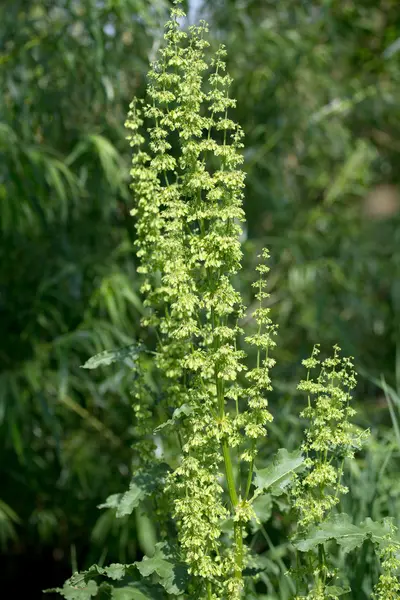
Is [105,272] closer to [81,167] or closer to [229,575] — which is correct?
[81,167]

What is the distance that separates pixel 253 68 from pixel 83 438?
1615 millimetres

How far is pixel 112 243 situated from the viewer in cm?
324

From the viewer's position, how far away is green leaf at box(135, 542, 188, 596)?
1523 mm

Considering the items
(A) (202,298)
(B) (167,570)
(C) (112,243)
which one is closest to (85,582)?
(B) (167,570)

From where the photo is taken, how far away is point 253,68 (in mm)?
3613

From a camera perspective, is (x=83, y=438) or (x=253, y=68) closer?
(x=83, y=438)

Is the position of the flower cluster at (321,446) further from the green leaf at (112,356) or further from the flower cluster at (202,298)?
the green leaf at (112,356)

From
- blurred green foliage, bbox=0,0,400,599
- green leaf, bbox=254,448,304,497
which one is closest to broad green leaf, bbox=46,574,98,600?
green leaf, bbox=254,448,304,497

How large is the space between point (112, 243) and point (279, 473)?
5.89 ft

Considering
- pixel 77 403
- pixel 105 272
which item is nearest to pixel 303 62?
pixel 105 272

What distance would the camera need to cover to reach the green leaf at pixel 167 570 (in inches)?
60.0

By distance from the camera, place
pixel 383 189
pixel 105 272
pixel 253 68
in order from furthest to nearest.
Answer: pixel 383 189
pixel 253 68
pixel 105 272

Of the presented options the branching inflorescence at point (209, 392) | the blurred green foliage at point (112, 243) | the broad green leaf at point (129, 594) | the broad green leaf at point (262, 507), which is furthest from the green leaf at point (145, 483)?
the blurred green foliage at point (112, 243)

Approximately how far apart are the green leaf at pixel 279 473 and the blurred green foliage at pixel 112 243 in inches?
20.3
